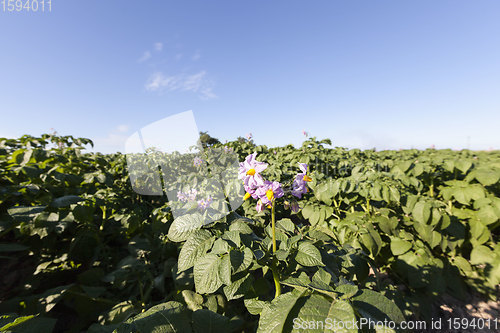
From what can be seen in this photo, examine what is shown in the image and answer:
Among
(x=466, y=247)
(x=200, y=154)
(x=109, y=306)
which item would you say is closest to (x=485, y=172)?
(x=466, y=247)

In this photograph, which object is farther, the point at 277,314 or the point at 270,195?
the point at 270,195

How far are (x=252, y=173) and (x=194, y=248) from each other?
45 cm

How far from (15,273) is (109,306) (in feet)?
3.61

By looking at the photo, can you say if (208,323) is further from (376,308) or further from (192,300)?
(376,308)

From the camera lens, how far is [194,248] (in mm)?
845

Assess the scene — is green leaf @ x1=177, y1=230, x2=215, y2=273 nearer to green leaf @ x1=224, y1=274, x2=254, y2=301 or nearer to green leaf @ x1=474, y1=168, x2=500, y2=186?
green leaf @ x1=224, y1=274, x2=254, y2=301

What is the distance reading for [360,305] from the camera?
1.97 feet

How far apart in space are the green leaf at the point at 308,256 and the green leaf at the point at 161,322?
45cm

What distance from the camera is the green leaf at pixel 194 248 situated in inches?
31.4

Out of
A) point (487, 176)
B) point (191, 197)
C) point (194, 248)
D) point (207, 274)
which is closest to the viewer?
point (207, 274)

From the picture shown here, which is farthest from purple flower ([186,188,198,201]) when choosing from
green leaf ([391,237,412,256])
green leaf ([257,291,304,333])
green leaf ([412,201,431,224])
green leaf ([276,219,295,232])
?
green leaf ([412,201,431,224])

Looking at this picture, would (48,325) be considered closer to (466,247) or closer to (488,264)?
(488,264)

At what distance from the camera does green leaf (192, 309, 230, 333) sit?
2.31ft

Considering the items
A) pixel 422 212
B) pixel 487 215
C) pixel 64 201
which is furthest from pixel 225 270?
pixel 487 215
